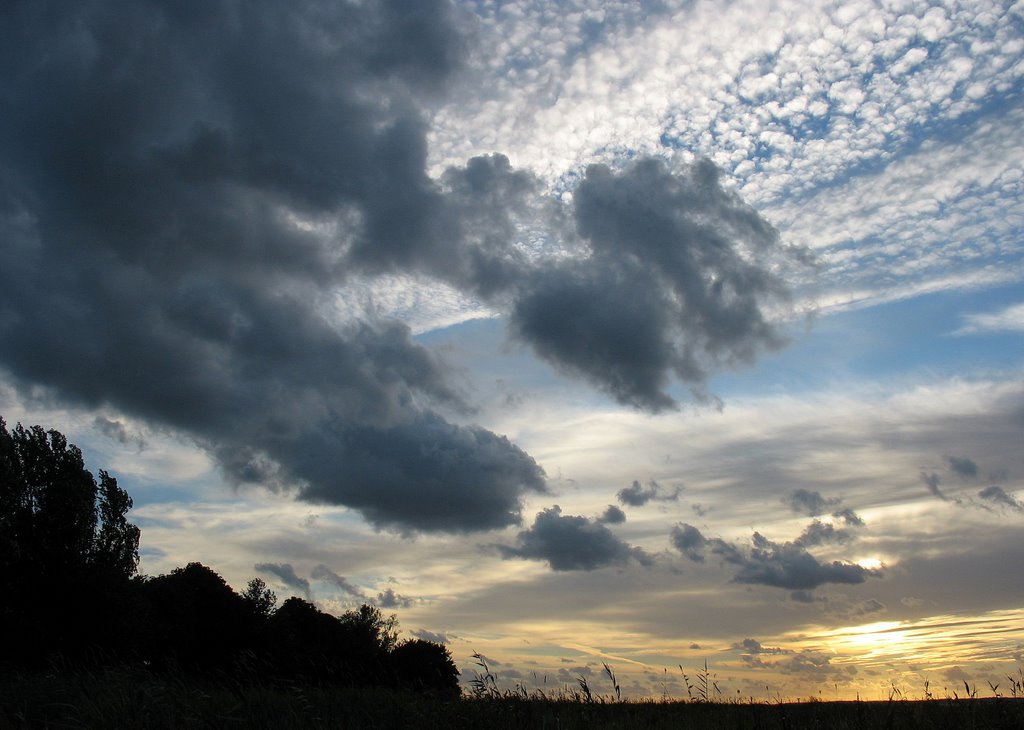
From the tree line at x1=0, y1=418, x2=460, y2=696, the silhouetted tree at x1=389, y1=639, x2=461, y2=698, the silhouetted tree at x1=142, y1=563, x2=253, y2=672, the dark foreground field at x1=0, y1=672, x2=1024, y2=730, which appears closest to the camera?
the dark foreground field at x1=0, y1=672, x2=1024, y2=730

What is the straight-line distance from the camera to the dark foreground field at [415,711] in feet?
47.0

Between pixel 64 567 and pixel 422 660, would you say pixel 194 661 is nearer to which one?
pixel 64 567

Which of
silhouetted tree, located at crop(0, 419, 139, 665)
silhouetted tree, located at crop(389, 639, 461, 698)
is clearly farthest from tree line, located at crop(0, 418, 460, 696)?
silhouetted tree, located at crop(389, 639, 461, 698)

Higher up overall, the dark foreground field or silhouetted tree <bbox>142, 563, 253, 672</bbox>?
silhouetted tree <bbox>142, 563, 253, 672</bbox>

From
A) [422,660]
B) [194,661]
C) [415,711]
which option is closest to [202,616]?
[194,661]

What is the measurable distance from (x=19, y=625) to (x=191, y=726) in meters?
49.1

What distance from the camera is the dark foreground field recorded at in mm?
14336

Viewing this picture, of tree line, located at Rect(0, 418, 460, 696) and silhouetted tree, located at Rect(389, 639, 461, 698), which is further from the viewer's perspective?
silhouetted tree, located at Rect(389, 639, 461, 698)

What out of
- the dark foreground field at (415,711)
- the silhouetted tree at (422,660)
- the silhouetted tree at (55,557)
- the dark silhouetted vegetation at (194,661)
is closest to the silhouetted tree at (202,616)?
A: the dark silhouetted vegetation at (194,661)

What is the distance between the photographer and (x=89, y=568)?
57.5m

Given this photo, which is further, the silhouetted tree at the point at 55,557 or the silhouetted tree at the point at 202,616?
the silhouetted tree at the point at 202,616

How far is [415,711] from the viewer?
52.6 feet

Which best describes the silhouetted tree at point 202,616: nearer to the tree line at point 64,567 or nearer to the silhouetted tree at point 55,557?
the tree line at point 64,567

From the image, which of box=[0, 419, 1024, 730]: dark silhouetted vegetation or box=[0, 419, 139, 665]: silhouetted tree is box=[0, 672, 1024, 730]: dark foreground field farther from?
box=[0, 419, 139, 665]: silhouetted tree
